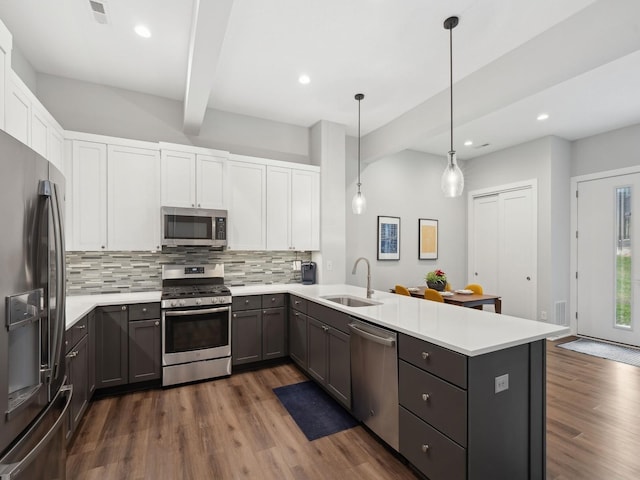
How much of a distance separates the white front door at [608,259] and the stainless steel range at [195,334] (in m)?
5.34

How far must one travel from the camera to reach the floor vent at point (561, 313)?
5.00 m

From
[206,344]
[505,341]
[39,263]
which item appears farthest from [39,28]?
[505,341]

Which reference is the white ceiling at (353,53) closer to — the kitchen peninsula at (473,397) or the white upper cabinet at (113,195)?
the white upper cabinet at (113,195)

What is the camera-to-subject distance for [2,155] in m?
1.10

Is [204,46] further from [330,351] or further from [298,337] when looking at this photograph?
[298,337]

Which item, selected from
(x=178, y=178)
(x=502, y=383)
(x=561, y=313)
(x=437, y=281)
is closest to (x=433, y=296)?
(x=437, y=281)

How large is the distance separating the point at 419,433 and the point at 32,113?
11.3 ft

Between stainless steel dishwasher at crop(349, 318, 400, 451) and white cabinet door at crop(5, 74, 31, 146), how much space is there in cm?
263

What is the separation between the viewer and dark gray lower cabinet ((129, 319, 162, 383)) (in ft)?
10.2

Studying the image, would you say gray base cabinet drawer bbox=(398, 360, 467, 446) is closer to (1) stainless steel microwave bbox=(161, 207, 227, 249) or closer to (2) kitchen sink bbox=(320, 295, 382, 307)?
(2) kitchen sink bbox=(320, 295, 382, 307)

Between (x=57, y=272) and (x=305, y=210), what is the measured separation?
10.4 feet

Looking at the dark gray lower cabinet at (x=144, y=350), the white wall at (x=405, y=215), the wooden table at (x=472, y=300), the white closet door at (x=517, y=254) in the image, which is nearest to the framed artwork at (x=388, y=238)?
the white wall at (x=405, y=215)

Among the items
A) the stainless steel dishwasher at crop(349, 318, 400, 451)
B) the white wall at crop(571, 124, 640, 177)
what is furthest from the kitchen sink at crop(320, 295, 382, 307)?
the white wall at crop(571, 124, 640, 177)

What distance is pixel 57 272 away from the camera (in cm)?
142
